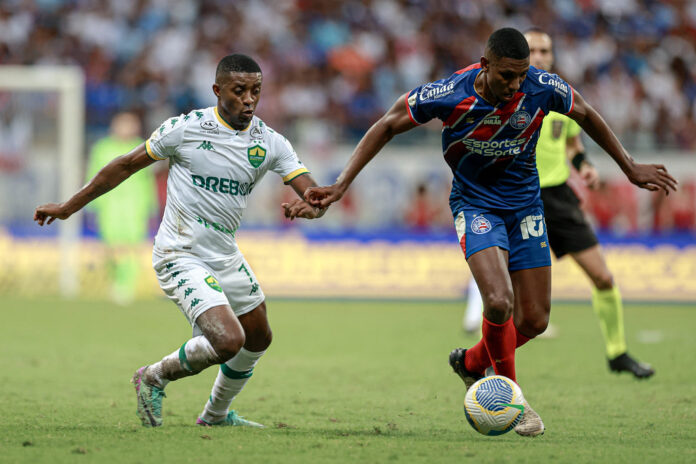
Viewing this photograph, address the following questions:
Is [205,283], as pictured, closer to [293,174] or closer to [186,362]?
[186,362]

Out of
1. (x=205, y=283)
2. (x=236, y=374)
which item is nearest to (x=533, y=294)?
(x=236, y=374)

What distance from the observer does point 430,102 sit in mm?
5988

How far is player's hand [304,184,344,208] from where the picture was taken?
6.03 meters

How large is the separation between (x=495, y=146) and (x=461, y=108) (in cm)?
35

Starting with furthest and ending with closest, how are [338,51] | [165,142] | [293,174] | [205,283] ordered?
[338,51] → [293,174] → [165,142] → [205,283]

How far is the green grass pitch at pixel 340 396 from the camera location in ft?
17.5

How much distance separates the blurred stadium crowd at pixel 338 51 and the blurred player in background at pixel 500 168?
12071 millimetres

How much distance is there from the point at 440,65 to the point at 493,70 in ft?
50.6

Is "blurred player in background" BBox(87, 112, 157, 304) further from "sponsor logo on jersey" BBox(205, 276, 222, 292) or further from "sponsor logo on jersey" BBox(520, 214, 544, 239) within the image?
"sponsor logo on jersey" BBox(520, 214, 544, 239)

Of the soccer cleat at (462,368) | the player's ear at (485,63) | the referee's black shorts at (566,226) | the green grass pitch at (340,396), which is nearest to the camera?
the green grass pitch at (340,396)

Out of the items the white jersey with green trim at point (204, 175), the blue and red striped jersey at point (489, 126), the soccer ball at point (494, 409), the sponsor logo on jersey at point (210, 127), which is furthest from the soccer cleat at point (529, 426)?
the sponsor logo on jersey at point (210, 127)

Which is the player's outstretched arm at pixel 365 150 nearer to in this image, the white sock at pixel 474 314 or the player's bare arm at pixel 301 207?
the player's bare arm at pixel 301 207

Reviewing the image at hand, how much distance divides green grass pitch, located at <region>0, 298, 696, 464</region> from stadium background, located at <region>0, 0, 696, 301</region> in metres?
2.52

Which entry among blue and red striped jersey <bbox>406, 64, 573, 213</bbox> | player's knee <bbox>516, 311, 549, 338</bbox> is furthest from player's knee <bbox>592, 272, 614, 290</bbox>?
blue and red striped jersey <bbox>406, 64, 573, 213</bbox>
